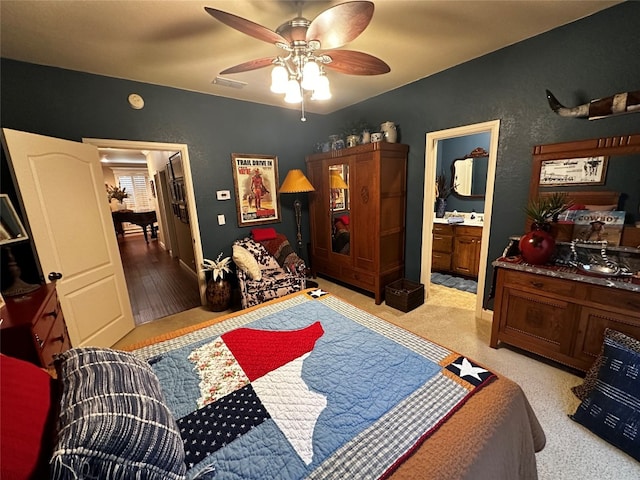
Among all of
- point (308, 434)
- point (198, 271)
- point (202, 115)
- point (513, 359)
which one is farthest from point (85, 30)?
point (513, 359)

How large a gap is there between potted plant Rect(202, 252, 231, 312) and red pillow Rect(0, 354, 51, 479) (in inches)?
88.6

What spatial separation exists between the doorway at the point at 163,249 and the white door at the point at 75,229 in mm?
407

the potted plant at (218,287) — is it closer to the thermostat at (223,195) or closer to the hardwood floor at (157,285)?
the hardwood floor at (157,285)

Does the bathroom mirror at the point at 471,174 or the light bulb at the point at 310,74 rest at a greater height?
the light bulb at the point at 310,74

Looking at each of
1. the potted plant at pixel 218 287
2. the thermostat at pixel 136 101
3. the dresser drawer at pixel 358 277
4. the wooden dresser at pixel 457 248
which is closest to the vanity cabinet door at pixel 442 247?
the wooden dresser at pixel 457 248

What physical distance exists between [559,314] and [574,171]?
114 cm

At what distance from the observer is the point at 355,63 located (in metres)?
1.63

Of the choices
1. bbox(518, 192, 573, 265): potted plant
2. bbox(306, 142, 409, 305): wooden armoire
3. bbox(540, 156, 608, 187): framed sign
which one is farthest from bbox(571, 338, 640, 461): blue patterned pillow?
bbox(306, 142, 409, 305): wooden armoire

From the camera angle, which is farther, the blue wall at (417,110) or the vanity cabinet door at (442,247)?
the vanity cabinet door at (442,247)

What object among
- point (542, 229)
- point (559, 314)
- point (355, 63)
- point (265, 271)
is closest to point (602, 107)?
point (542, 229)

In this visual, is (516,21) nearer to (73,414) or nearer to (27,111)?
(73,414)

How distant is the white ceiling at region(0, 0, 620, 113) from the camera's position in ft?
5.34

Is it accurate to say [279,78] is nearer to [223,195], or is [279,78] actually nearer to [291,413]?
[291,413]

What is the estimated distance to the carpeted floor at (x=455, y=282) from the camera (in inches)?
Result: 141
